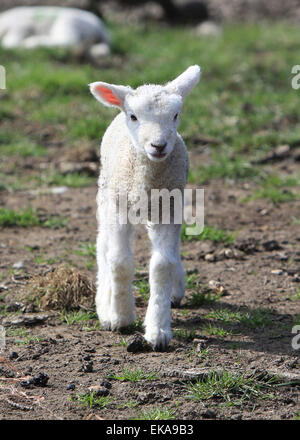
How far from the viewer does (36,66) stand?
11422 mm

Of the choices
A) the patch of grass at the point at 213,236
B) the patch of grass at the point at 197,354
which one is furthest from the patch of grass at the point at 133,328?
the patch of grass at the point at 213,236

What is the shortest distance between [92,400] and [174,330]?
114cm

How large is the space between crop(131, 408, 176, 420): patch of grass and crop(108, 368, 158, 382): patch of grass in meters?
0.36

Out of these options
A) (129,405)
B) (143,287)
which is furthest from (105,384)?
Answer: (143,287)

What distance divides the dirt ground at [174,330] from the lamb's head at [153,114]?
1305 mm

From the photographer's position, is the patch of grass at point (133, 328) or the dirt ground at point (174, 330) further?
the patch of grass at point (133, 328)

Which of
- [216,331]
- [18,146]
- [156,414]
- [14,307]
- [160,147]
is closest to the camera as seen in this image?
[156,414]

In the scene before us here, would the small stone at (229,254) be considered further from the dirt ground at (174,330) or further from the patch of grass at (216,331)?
the patch of grass at (216,331)

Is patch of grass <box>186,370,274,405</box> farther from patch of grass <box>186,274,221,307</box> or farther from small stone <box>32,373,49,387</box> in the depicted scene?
patch of grass <box>186,274,221,307</box>

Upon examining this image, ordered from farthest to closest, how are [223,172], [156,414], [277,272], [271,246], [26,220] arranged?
[223,172]
[26,220]
[271,246]
[277,272]
[156,414]

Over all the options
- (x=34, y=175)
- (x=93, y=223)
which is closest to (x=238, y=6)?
(x=34, y=175)

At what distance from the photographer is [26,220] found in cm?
718

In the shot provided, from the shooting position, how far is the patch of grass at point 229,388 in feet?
13.8

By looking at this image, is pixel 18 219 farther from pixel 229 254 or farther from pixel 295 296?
pixel 295 296
